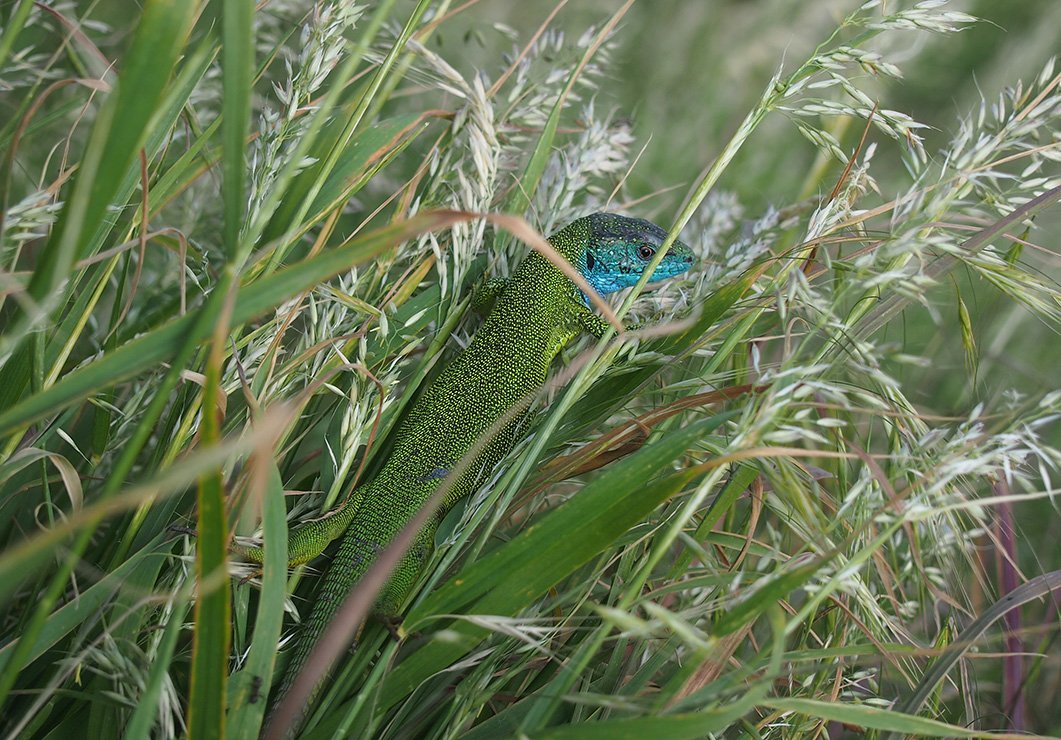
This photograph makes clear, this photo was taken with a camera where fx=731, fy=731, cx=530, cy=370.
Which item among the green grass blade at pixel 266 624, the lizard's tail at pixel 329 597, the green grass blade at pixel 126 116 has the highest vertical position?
the green grass blade at pixel 126 116

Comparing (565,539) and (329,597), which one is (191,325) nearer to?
(565,539)

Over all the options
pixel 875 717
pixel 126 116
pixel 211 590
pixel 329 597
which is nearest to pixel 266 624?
pixel 211 590

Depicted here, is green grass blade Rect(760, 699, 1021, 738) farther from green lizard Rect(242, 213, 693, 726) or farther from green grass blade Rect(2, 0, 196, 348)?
green grass blade Rect(2, 0, 196, 348)

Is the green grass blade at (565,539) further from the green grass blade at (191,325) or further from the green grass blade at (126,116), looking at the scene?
the green grass blade at (126,116)

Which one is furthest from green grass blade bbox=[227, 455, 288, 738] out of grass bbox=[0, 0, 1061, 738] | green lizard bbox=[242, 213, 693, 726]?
green lizard bbox=[242, 213, 693, 726]

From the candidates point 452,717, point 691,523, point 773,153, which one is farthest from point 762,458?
point 773,153

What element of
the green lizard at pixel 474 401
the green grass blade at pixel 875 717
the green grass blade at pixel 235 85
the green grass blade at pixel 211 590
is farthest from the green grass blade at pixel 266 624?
the green grass blade at pixel 875 717

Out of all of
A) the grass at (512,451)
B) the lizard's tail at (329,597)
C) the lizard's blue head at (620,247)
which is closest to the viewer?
the grass at (512,451)
